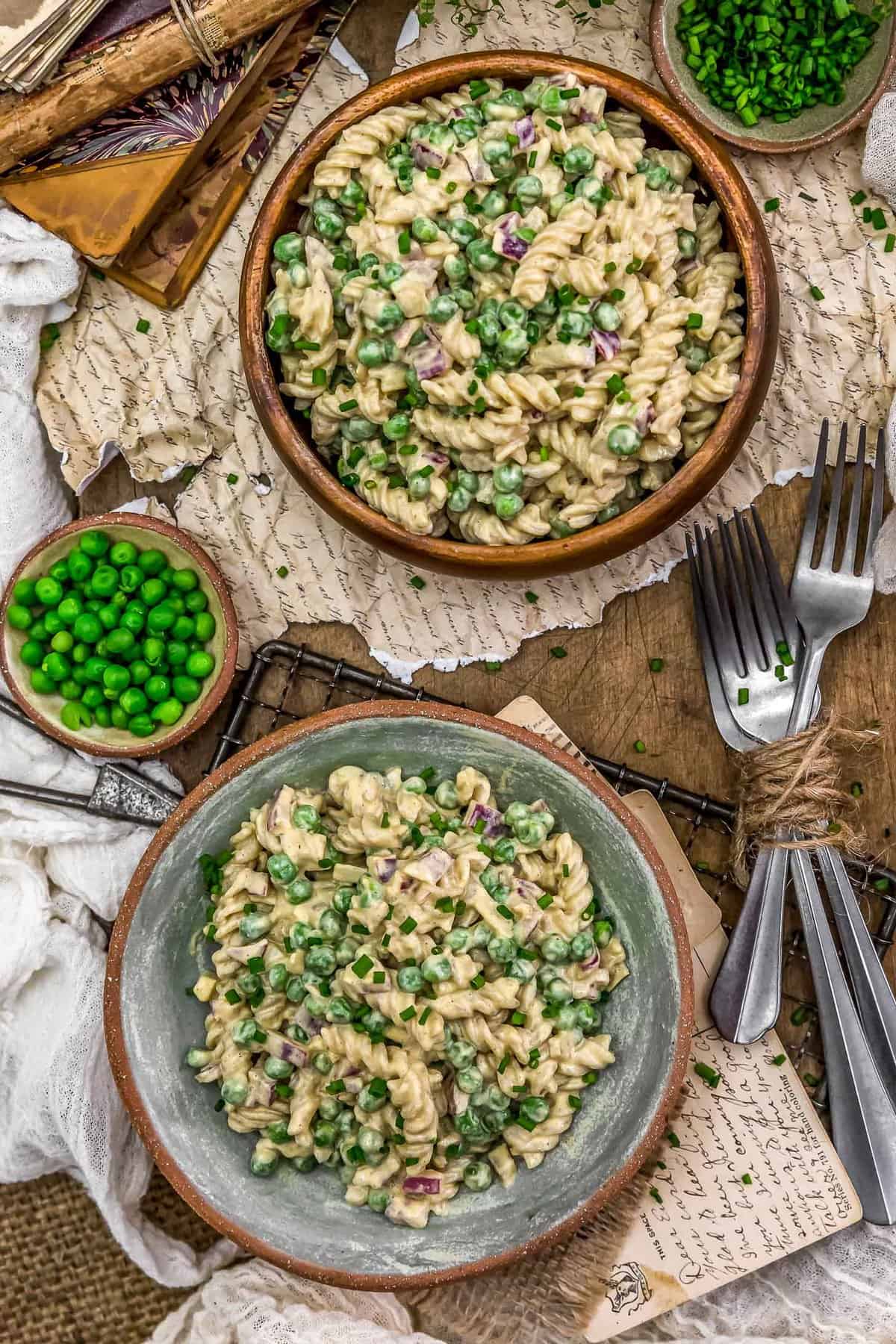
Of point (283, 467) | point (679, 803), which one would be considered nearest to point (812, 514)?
point (679, 803)

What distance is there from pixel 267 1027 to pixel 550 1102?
675 millimetres

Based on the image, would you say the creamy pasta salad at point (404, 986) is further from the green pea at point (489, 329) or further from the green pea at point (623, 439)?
the green pea at point (489, 329)

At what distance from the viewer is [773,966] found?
121 inches

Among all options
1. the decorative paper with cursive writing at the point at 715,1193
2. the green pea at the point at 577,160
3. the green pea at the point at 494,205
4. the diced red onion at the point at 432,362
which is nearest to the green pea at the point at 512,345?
the diced red onion at the point at 432,362

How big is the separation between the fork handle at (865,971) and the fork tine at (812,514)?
29.1 inches

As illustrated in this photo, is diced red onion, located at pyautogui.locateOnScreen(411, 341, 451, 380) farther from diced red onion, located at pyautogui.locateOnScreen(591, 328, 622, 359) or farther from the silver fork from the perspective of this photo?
the silver fork

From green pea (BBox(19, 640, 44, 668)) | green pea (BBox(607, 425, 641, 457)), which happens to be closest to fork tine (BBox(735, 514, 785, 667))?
green pea (BBox(607, 425, 641, 457))

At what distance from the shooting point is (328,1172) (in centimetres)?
295

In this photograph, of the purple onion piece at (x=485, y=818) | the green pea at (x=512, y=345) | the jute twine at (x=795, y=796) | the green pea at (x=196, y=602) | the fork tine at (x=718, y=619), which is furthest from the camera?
the green pea at (x=196, y=602)

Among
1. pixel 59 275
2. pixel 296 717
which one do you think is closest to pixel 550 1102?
pixel 296 717

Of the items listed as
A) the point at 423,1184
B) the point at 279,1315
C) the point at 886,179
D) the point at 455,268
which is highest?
the point at 886,179

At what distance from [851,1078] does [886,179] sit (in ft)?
7.44

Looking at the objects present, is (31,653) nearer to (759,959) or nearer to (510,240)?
(510,240)

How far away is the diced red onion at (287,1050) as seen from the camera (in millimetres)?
2807
